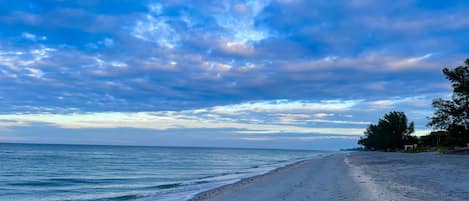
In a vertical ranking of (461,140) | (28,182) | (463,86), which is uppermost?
(463,86)

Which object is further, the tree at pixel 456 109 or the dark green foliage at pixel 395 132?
the dark green foliage at pixel 395 132

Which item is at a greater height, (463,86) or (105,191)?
(463,86)

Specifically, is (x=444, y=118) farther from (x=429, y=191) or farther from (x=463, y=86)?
(x=429, y=191)

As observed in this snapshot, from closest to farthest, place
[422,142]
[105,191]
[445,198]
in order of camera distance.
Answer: [445,198] < [105,191] < [422,142]

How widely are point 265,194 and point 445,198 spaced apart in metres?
7.04

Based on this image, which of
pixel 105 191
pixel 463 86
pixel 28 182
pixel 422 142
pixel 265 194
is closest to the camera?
pixel 265 194

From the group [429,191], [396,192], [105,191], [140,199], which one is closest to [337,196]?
[396,192]

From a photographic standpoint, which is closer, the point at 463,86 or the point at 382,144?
the point at 463,86

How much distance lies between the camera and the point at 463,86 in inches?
2340

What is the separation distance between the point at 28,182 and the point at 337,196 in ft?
87.7

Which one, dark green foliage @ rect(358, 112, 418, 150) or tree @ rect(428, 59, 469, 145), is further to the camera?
dark green foliage @ rect(358, 112, 418, 150)

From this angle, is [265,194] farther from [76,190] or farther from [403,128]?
[403,128]

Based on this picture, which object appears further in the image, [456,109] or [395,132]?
[395,132]

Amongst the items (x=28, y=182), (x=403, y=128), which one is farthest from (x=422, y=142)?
(x=28, y=182)
